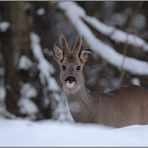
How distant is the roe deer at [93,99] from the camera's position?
8492mm

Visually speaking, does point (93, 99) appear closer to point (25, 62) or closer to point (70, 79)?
point (70, 79)

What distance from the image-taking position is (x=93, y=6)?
50.2 ft

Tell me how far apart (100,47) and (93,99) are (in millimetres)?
4488

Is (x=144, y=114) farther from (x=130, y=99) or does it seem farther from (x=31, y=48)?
(x=31, y=48)

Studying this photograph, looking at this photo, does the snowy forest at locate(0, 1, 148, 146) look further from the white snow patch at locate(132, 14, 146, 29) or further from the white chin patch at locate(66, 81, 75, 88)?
the white chin patch at locate(66, 81, 75, 88)

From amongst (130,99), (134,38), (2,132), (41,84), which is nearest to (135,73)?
(134,38)

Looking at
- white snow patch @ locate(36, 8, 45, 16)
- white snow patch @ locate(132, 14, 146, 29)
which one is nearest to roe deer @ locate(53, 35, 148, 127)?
white snow patch @ locate(36, 8, 45, 16)

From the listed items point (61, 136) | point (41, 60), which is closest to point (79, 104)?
point (61, 136)

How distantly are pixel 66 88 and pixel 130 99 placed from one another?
878mm

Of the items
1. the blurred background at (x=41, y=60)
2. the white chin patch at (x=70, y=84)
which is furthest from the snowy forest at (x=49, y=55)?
the white chin patch at (x=70, y=84)

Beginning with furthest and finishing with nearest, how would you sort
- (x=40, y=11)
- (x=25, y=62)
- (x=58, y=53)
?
1. (x=40, y=11)
2. (x=25, y=62)
3. (x=58, y=53)

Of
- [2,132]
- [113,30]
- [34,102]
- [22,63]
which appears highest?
[2,132]

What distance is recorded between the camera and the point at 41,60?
13.3 metres

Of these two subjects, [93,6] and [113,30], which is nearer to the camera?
[113,30]
